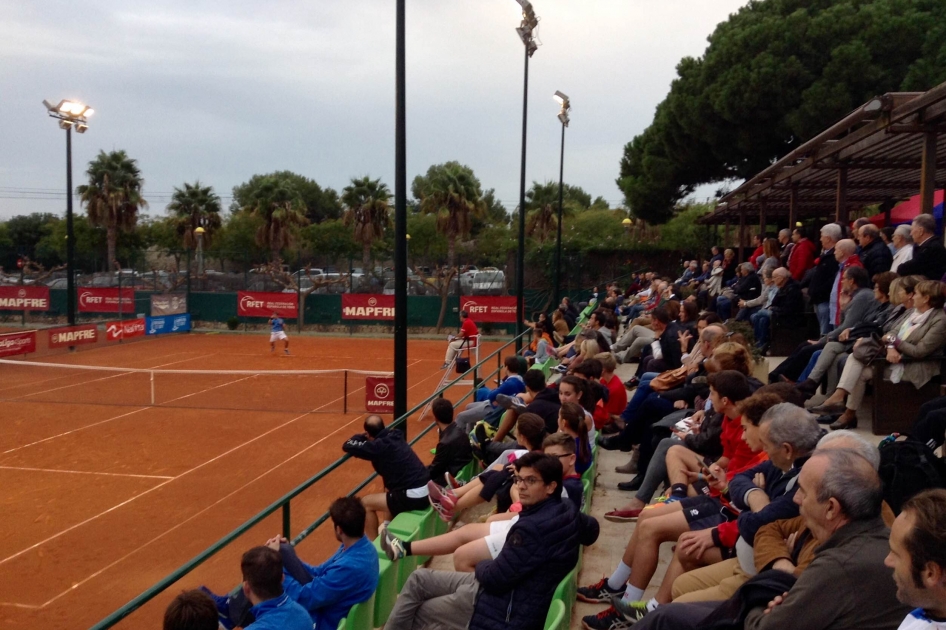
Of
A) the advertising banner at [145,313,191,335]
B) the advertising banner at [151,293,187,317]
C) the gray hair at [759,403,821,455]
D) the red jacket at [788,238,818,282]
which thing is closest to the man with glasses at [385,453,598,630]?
the gray hair at [759,403,821,455]

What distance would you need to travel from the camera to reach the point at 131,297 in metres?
36.0

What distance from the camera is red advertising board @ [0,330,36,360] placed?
2511 cm

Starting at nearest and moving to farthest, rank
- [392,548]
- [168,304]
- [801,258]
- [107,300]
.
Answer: [392,548]
[801,258]
[107,300]
[168,304]

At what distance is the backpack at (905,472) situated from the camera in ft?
11.1

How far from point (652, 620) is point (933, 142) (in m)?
8.16

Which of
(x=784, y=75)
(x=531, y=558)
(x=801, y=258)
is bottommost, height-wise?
(x=531, y=558)

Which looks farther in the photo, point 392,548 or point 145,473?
point 145,473

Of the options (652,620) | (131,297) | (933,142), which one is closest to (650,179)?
(131,297)

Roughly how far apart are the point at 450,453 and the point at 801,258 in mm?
6690

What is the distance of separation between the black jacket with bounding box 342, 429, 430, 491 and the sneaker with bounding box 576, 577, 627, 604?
6.53 ft

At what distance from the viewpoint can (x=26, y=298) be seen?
121 feet

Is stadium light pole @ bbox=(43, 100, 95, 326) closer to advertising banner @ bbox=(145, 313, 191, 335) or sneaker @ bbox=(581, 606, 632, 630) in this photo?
advertising banner @ bbox=(145, 313, 191, 335)

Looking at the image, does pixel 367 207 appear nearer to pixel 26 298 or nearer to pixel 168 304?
pixel 168 304

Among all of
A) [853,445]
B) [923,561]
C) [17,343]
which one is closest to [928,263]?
[853,445]
